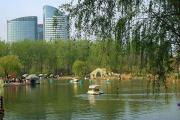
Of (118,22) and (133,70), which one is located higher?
(118,22)

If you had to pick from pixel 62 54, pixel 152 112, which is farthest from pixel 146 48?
pixel 62 54

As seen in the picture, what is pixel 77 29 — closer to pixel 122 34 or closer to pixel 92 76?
pixel 122 34

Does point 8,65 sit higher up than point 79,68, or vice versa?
point 8,65

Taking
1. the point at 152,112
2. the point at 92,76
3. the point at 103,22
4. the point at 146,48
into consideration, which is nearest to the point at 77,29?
the point at 103,22

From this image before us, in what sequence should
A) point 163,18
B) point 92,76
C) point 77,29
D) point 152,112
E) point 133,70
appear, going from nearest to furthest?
point 163,18 → point 77,29 → point 133,70 → point 152,112 → point 92,76

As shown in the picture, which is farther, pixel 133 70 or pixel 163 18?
pixel 133 70

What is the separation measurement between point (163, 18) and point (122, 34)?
1026 millimetres

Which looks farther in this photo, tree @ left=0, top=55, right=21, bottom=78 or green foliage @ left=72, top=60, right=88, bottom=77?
green foliage @ left=72, top=60, right=88, bottom=77

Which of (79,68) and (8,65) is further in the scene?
(79,68)

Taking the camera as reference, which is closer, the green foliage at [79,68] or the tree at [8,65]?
the tree at [8,65]

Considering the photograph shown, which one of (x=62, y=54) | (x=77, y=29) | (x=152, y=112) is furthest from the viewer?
(x=62, y=54)

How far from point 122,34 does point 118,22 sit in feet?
1.13

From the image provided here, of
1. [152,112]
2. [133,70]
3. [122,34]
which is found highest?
[122,34]

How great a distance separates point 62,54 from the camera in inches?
4759
